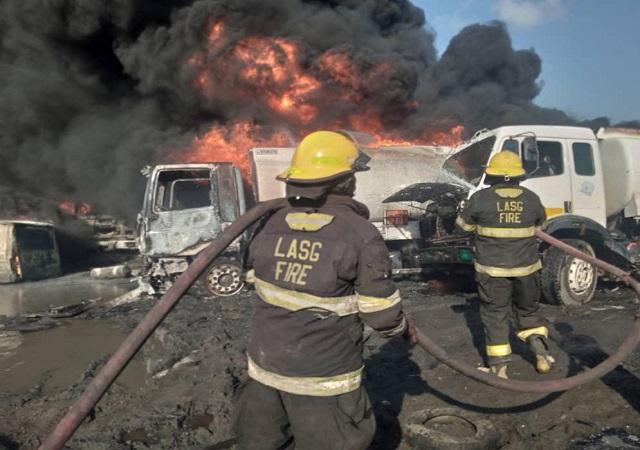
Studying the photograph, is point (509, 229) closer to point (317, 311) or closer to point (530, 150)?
point (317, 311)

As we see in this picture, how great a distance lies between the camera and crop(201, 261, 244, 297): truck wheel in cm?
821

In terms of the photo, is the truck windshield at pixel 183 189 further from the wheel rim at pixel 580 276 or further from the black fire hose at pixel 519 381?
the black fire hose at pixel 519 381

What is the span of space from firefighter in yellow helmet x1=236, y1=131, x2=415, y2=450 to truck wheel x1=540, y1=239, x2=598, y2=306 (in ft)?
16.1

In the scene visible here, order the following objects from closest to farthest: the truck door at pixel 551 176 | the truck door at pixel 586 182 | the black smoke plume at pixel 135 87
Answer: the truck door at pixel 551 176
the truck door at pixel 586 182
the black smoke plume at pixel 135 87

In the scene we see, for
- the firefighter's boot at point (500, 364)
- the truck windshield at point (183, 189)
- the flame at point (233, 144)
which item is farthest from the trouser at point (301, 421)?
the flame at point (233, 144)

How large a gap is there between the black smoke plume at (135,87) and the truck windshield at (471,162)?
781cm

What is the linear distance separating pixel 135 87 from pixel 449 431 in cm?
1848

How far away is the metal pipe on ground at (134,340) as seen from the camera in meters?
1.88

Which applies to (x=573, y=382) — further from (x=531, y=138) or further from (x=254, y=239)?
(x=531, y=138)

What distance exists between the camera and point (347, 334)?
198cm

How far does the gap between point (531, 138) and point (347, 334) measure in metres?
5.80

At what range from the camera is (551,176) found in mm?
6891

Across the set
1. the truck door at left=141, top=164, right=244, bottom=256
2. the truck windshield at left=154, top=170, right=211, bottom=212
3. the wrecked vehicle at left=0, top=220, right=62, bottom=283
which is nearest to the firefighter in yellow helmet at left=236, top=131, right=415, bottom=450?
the truck door at left=141, top=164, right=244, bottom=256

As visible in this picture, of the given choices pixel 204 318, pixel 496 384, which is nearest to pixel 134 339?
pixel 496 384
